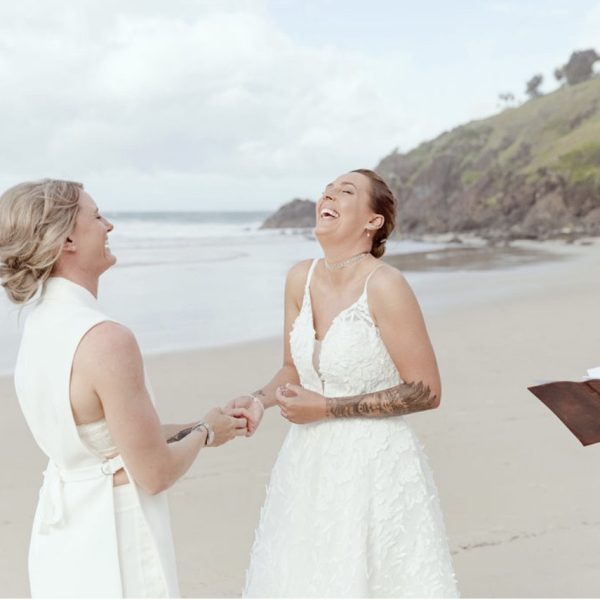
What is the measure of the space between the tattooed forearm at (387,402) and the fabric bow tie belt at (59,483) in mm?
927

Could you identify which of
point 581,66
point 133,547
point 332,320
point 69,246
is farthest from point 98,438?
point 581,66

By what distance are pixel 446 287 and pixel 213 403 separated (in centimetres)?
879

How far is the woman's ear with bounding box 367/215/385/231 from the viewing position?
3.13 m

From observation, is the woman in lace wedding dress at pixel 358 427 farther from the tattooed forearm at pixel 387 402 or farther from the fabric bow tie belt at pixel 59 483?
the fabric bow tie belt at pixel 59 483

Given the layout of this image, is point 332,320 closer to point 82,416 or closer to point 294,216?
point 82,416

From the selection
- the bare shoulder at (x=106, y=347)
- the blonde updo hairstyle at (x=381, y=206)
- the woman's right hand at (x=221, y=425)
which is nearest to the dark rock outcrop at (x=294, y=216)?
the blonde updo hairstyle at (x=381, y=206)

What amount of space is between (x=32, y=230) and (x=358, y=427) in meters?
1.37

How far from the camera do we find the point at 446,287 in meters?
16.4

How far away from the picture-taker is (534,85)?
8962 cm

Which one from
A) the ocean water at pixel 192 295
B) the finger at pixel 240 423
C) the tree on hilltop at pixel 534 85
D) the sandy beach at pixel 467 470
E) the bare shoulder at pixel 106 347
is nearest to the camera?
the bare shoulder at pixel 106 347

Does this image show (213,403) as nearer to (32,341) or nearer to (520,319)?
(520,319)

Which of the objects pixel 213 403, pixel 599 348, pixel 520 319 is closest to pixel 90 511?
pixel 213 403

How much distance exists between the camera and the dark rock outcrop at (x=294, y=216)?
5247cm

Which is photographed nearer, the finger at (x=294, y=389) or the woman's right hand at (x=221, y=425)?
the woman's right hand at (x=221, y=425)
